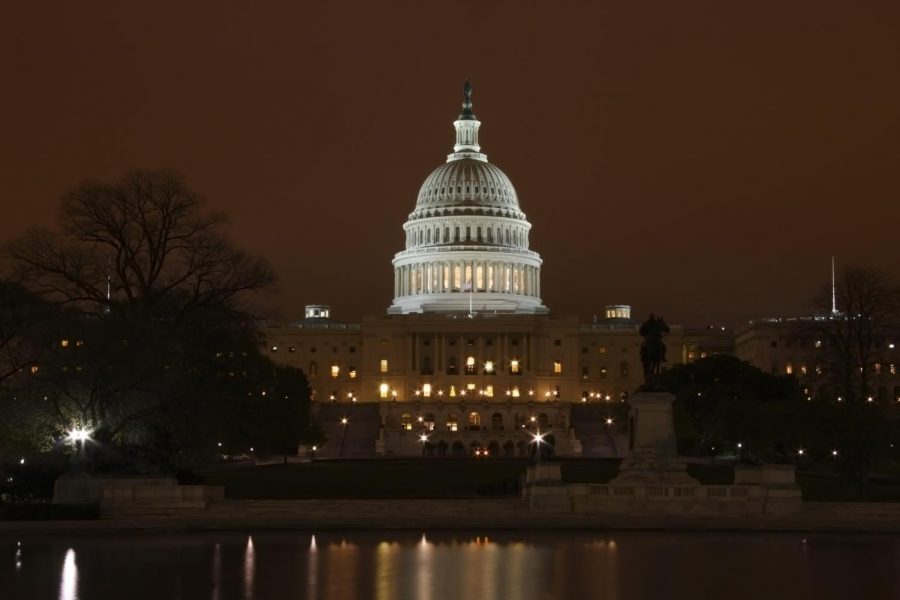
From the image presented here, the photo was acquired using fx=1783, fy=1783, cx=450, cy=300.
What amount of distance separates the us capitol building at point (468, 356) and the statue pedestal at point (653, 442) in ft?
300

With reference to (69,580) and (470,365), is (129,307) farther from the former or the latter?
(470,365)

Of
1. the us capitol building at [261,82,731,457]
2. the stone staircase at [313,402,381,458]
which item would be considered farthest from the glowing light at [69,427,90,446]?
the us capitol building at [261,82,731,457]

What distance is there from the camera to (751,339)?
18250 centimetres

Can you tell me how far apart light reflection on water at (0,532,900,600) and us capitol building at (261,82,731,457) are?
3975 inches

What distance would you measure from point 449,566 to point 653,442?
17712 mm

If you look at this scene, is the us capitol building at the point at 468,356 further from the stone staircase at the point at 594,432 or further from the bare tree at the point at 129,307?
the bare tree at the point at 129,307

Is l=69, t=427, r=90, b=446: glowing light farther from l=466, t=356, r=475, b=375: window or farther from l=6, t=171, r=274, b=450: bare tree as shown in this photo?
l=466, t=356, r=475, b=375: window

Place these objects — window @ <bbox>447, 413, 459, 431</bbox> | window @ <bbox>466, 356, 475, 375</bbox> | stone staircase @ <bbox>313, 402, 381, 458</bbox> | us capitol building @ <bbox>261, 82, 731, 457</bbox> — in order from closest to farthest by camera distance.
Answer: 1. stone staircase @ <bbox>313, 402, 381, 458</bbox>
2. us capitol building @ <bbox>261, 82, 731, 457</bbox>
3. window @ <bbox>447, 413, 459, 431</bbox>
4. window @ <bbox>466, 356, 475, 375</bbox>

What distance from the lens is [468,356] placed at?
182625mm

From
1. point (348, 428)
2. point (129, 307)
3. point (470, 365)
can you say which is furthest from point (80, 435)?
point (470, 365)

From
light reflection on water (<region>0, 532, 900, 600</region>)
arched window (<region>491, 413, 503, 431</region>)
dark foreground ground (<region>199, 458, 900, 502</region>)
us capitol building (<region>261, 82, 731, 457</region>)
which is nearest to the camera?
light reflection on water (<region>0, 532, 900, 600</region>)

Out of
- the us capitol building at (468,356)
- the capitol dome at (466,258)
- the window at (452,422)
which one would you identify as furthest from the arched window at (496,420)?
the capitol dome at (466,258)

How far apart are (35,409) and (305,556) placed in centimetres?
1938

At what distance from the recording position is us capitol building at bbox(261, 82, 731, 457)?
159375 mm
